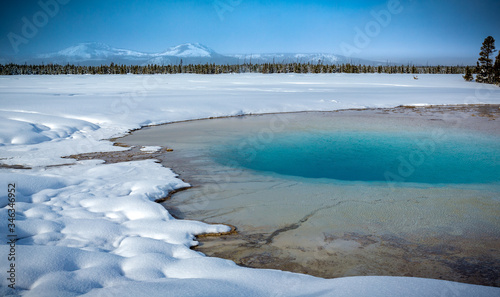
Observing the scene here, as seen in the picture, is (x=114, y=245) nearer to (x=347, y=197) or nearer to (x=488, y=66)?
(x=347, y=197)

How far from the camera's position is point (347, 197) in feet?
20.8

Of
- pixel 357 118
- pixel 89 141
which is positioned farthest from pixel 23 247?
pixel 357 118

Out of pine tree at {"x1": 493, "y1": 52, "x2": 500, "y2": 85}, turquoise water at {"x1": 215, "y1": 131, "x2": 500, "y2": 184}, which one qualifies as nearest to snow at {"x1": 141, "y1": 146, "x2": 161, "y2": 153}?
turquoise water at {"x1": 215, "y1": 131, "x2": 500, "y2": 184}

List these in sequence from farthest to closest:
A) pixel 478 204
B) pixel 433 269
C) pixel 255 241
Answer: pixel 478 204 < pixel 255 241 < pixel 433 269

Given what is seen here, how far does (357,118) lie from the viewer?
16.5 m

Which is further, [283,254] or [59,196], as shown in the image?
[59,196]

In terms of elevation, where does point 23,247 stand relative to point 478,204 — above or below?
above

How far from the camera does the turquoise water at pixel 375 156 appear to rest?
7.96 metres

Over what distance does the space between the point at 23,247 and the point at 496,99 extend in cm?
3133

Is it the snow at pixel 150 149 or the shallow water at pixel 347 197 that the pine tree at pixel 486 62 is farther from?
the snow at pixel 150 149

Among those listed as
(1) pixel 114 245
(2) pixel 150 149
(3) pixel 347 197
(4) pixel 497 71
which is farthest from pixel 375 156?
(4) pixel 497 71

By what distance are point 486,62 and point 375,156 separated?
4483 cm

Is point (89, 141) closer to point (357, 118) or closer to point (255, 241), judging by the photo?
point (255, 241)

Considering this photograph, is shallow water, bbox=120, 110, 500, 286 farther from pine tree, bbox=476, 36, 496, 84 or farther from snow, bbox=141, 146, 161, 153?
pine tree, bbox=476, 36, 496, 84
